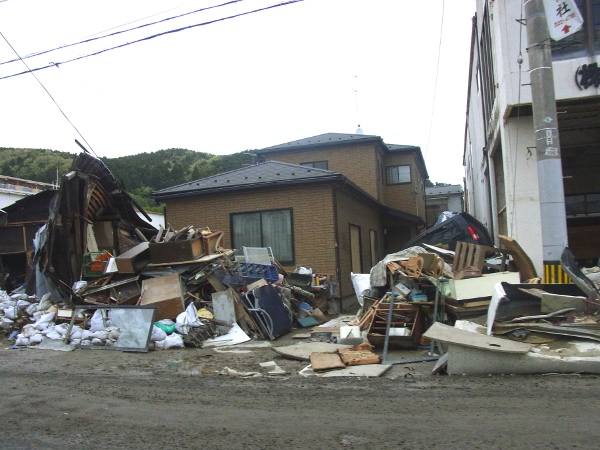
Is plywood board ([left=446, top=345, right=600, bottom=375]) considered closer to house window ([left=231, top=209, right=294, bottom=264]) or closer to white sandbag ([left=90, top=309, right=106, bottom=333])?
white sandbag ([left=90, top=309, right=106, bottom=333])

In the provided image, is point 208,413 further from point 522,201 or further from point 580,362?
point 522,201

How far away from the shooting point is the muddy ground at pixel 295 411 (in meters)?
4.03

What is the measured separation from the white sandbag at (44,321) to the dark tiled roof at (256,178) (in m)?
6.71

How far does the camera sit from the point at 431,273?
383 inches

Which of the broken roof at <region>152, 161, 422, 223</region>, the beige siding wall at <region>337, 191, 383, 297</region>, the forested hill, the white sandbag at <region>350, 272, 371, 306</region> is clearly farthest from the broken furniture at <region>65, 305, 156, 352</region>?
the forested hill

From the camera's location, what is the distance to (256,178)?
15.9 meters

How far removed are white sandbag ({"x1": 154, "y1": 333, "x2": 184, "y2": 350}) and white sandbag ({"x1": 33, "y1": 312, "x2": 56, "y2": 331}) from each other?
2543 millimetres

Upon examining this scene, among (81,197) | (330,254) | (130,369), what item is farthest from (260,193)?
(130,369)

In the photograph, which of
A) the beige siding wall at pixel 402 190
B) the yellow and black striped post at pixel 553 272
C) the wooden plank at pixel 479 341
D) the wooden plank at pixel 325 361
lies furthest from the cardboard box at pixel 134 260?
the beige siding wall at pixel 402 190

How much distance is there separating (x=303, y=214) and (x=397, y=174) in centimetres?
1297

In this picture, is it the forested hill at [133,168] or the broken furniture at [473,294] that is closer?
the broken furniture at [473,294]

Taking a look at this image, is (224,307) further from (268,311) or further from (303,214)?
(303,214)

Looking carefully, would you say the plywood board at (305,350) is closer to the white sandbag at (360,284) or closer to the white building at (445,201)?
the white sandbag at (360,284)

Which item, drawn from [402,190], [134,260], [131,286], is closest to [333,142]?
[402,190]
